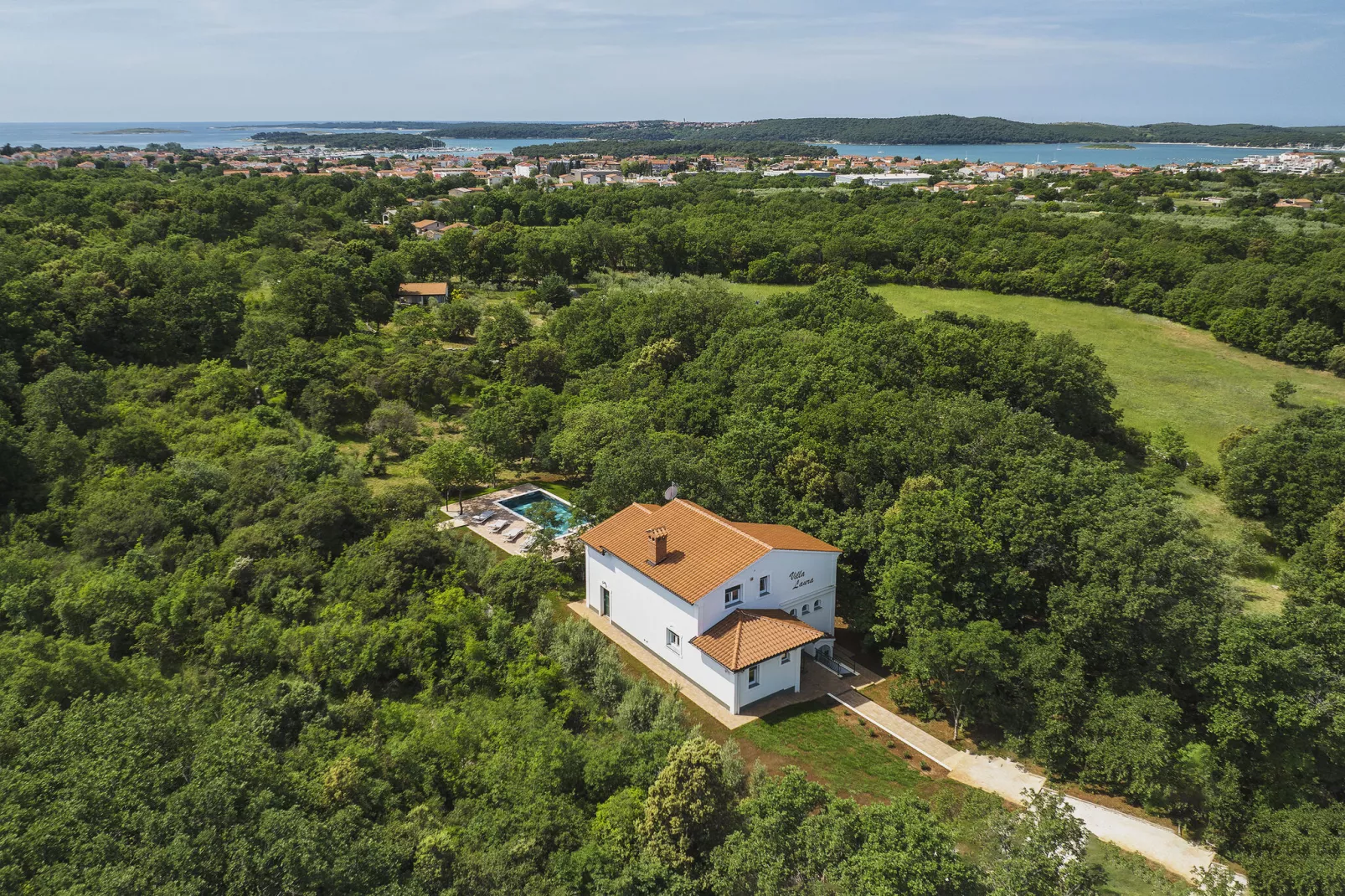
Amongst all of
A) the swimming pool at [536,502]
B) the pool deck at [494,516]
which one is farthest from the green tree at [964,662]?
the swimming pool at [536,502]

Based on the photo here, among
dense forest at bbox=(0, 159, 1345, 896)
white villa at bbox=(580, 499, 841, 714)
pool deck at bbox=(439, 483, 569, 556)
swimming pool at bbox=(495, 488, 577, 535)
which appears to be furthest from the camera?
swimming pool at bbox=(495, 488, 577, 535)

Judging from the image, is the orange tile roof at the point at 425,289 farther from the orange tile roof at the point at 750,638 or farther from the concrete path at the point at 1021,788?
the concrete path at the point at 1021,788

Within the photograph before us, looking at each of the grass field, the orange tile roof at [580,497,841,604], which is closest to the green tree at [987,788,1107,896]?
the orange tile roof at [580,497,841,604]

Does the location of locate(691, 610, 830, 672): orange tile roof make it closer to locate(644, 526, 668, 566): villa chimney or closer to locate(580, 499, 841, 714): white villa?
locate(580, 499, 841, 714): white villa

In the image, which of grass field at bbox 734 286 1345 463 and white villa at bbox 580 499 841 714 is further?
grass field at bbox 734 286 1345 463

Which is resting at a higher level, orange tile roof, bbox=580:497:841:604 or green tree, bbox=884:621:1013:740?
orange tile roof, bbox=580:497:841:604

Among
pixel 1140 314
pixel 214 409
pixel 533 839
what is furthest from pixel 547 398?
pixel 1140 314
